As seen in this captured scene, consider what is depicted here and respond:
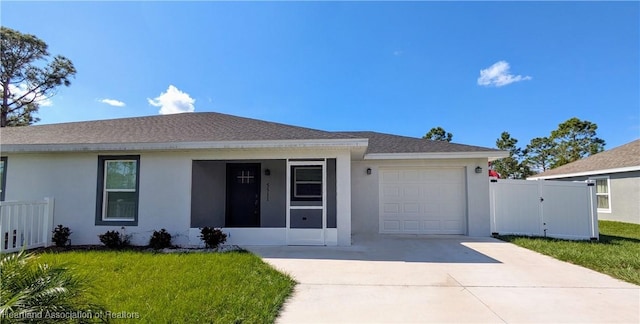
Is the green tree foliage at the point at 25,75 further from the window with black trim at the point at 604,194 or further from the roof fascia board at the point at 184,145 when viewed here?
the window with black trim at the point at 604,194

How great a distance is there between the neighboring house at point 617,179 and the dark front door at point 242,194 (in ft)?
48.8

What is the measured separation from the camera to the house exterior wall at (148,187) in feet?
23.7

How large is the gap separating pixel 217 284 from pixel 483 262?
15.5ft

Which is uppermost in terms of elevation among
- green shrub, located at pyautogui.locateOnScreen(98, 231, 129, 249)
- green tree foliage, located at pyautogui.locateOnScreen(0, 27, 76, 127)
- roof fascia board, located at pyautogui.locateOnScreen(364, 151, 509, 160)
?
green tree foliage, located at pyautogui.locateOnScreen(0, 27, 76, 127)

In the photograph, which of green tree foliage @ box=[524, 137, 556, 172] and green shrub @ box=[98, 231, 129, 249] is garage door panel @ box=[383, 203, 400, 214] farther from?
green tree foliage @ box=[524, 137, 556, 172]

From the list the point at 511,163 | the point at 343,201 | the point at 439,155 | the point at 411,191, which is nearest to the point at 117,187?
the point at 343,201

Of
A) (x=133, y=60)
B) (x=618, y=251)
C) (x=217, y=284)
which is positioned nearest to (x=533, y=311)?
(x=217, y=284)

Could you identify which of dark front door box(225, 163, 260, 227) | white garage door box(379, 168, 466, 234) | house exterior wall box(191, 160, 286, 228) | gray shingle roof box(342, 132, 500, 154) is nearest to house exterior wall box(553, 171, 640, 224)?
gray shingle roof box(342, 132, 500, 154)

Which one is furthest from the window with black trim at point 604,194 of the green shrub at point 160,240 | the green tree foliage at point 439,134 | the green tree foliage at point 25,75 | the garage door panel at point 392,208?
the green tree foliage at point 25,75

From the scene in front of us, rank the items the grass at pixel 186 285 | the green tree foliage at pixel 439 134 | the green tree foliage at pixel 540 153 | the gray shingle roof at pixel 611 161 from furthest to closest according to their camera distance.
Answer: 1. the green tree foliage at pixel 439 134
2. the green tree foliage at pixel 540 153
3. the gray shingle roof at pixel 611 161
4. the grass at pixel 186 285

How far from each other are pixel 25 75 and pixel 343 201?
26.4 m

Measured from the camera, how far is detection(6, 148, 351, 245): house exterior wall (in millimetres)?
7230

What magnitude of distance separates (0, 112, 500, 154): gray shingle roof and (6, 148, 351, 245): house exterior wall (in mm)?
366

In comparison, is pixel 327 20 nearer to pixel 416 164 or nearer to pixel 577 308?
pixel 416 164
